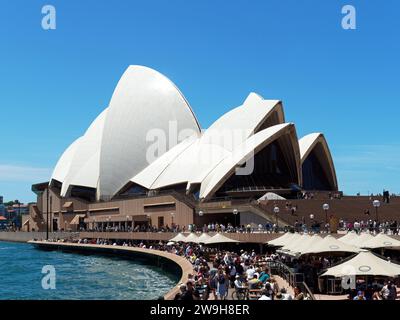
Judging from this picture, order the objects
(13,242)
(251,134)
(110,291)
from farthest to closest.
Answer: (13,242)
(251,134)
(110,291)

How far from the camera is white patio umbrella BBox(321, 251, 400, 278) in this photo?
13.7 metres

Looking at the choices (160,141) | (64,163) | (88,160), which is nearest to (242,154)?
(160,141)

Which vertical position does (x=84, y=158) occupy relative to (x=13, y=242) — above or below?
above

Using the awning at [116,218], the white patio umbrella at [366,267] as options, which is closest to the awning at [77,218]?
the awning at [116,218]

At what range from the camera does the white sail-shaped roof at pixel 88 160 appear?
69.8 m

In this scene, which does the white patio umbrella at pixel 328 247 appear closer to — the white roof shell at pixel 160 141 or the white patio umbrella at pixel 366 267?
the white patio umbrella at pixel 366 267

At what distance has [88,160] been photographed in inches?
2790

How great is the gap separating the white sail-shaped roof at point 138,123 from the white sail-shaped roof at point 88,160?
4.69m

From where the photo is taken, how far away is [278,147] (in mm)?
50625

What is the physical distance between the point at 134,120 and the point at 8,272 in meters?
30.1

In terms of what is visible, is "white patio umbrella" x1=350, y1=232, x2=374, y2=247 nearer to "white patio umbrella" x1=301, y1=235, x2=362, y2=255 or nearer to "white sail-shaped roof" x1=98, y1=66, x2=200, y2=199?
"white patio umbrella" x1=301, y1=235, x2=362, y2=255
